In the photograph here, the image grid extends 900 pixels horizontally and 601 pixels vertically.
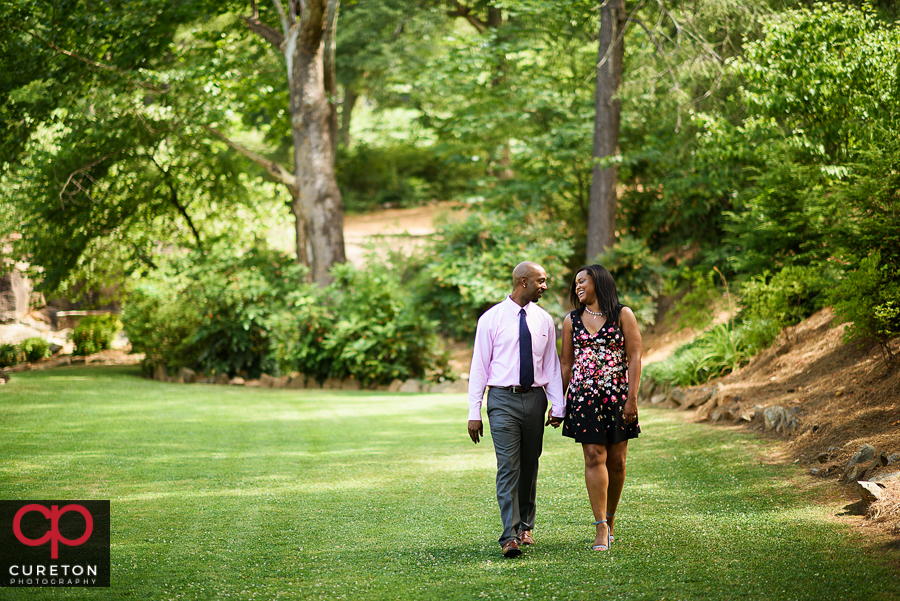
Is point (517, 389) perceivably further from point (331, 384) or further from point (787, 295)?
point (331, 384)

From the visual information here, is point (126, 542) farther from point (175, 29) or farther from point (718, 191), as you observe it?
A: point (175, 29)

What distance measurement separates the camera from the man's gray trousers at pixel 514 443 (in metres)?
4.68

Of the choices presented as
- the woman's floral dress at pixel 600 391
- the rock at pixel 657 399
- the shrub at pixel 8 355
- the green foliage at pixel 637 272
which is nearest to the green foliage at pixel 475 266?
the green foliage at pixel 637 272

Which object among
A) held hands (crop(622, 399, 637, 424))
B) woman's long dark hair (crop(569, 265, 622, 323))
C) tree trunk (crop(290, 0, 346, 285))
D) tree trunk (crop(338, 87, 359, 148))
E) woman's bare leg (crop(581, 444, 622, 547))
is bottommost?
woman's bare leg (crop(581, 444, 622, 547))

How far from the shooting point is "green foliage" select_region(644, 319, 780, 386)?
1056cm

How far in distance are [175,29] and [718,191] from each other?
12.4 metres

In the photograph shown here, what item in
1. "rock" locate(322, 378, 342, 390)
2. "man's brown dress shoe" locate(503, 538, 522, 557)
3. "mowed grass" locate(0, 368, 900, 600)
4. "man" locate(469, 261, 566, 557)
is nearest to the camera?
"mowed grass" locate(0, 368, 900, 600)

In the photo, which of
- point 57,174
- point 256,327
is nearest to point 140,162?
point 57,174

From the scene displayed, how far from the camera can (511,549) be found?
461cm

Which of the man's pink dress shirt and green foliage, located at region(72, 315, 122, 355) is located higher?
the man's pink dress shirt

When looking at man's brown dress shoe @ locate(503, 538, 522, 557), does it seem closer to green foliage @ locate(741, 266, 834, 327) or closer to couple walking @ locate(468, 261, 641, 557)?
couple walking @ locate(468, 261, 641, 557)

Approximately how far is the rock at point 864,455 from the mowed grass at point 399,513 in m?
0.43

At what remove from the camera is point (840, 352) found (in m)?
8.82

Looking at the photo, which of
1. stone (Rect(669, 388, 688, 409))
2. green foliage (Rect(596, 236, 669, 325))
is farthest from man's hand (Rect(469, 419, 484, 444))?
green foliage (Rect(596, 236, 669, 325))
